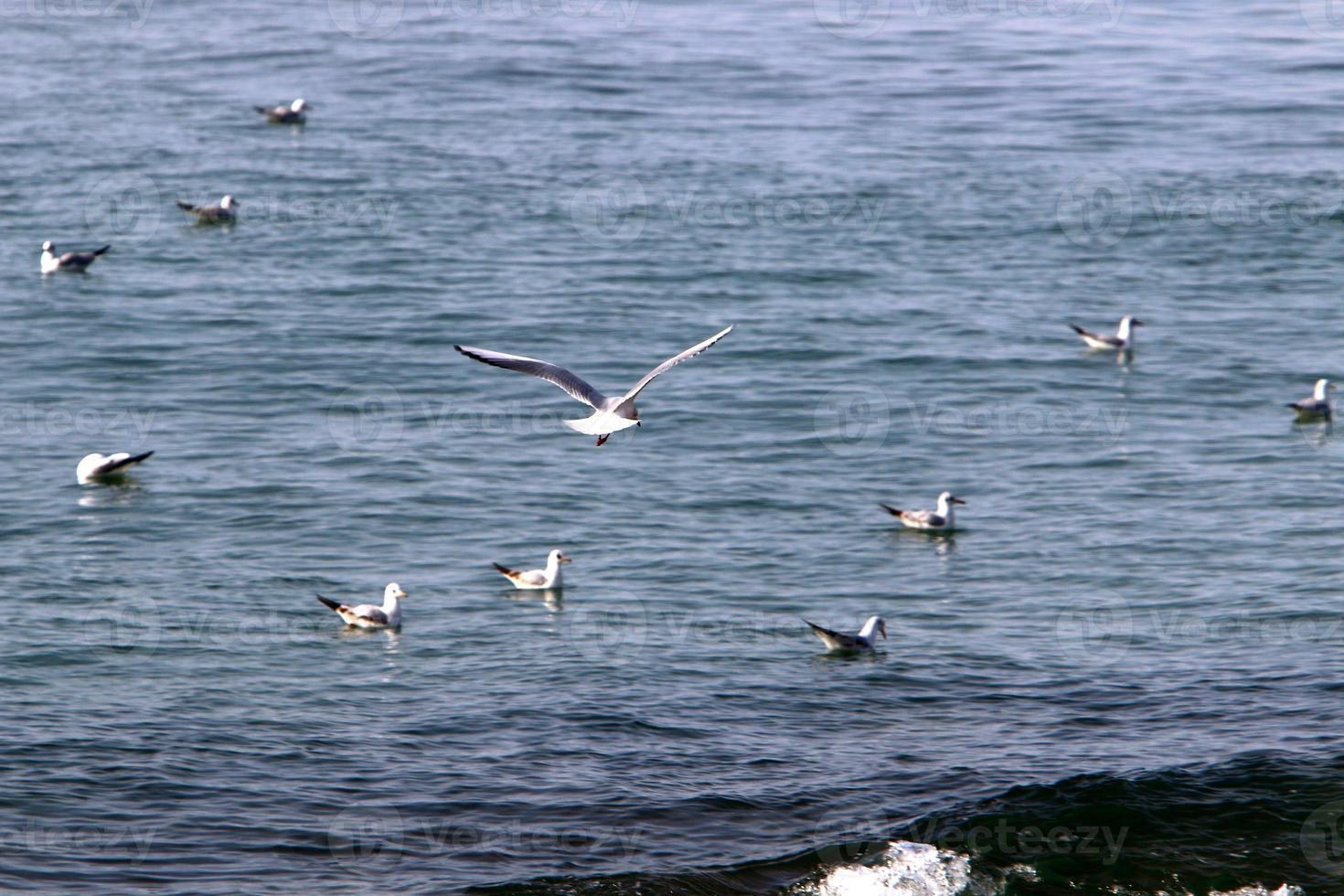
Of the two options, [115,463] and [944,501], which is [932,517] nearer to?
[944,501]

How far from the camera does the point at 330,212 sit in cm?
4591

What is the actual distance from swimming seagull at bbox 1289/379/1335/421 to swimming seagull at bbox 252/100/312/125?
31.1 meters

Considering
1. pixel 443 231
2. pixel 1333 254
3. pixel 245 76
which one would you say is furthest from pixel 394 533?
pixel 245 76

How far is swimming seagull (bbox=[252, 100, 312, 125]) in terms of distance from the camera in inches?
2021

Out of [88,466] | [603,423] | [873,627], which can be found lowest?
[88,466]

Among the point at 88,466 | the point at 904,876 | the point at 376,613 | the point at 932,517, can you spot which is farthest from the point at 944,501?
the point at 88,466

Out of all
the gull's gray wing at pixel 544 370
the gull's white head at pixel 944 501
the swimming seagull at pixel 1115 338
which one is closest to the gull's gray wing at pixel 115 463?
the gull's white head at pixel 944 501

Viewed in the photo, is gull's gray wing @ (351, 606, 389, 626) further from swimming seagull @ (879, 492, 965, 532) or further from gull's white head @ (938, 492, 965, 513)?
gull's white head @ (938, 492, 965, 513)

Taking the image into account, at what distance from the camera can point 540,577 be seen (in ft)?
83.6

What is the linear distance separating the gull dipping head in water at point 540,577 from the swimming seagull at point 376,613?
6.45ft

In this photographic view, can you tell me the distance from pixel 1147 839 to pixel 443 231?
103 ft

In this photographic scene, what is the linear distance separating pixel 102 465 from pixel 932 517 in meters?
14.3

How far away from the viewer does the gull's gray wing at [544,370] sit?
12438 millimetres

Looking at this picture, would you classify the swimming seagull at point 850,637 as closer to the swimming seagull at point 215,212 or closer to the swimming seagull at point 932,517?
the swimming seagull at point 932,517
